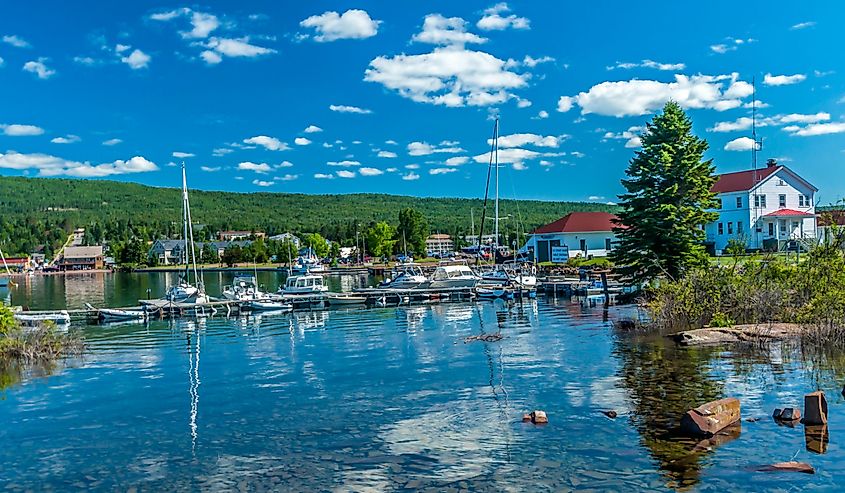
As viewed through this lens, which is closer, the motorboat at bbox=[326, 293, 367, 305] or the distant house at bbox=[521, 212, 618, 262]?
the motorboat at bbox=[326, 293, 367, 305]

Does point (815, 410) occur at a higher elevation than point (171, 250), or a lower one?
lower

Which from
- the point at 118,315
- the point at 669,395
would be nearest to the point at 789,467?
the point at 669,395

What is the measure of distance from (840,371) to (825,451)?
8.48 meters

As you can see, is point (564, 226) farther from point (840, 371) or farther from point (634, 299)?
point (840, 371)

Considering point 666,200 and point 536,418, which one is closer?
point 536,418

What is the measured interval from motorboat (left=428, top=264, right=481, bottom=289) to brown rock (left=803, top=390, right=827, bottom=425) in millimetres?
47005

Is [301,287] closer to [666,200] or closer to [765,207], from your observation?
[666,200]

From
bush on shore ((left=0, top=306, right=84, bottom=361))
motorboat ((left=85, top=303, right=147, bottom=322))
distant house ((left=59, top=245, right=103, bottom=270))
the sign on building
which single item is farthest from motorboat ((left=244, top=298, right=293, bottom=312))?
distant house ((left=59, top=245, right=103, bottom=270))

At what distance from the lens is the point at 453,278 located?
64688 mm

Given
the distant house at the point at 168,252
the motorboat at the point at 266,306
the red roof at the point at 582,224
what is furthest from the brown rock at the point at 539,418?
the distant house at the point at 168,252

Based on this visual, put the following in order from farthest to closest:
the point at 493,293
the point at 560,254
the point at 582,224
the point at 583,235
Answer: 1. the point at 560,254
2. the point at 582,224
3. the point at 583,235
4. the point at 493,293

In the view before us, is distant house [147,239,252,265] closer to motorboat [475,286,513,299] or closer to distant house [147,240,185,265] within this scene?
distant house [147,240,185,265]

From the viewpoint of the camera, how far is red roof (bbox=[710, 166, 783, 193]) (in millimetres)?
68875

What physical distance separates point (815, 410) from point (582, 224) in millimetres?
67909
